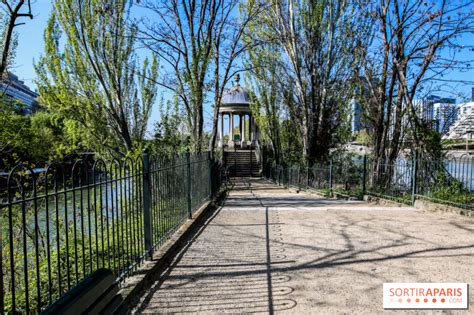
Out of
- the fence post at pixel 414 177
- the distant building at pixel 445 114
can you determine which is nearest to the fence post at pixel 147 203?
the fence post at pixel 414 177

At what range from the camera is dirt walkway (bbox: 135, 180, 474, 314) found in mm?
3281

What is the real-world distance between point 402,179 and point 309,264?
23.4 ft

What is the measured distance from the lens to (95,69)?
40.1 ft

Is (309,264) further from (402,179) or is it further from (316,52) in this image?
(316,52)

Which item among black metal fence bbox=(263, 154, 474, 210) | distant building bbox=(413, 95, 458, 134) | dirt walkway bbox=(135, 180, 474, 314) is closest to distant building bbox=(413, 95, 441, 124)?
distant building bbox=(413, 95, 458, 134)

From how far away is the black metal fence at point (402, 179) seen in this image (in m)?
8.12

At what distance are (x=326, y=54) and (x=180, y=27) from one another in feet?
24.4

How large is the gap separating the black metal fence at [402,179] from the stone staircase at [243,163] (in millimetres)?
11699

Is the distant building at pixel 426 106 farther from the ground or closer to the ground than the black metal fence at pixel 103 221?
farther from the ground

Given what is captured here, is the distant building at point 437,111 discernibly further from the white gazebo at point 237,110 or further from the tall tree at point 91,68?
the white gazebo at point 237,110

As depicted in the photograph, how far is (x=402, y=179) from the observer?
10125 mm

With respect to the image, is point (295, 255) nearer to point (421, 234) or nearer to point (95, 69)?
point (421, 234)

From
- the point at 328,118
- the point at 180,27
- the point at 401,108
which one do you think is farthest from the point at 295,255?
the point at 328,118

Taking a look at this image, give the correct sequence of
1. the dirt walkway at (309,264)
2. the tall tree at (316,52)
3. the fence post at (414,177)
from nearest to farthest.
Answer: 1. the dirt walkway at (309,264)
2. the fence post at (414,177)
3. the tall tree at (316,52)
